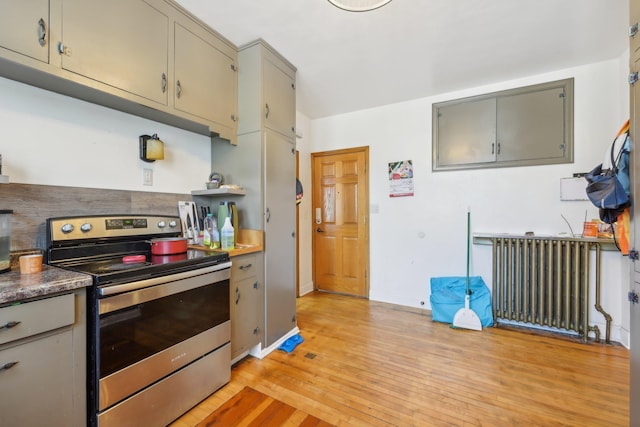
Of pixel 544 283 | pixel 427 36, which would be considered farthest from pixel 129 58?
pixel 544 283

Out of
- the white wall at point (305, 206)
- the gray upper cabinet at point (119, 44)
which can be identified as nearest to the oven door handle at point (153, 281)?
the gray upper cabinet at point (119, 44)

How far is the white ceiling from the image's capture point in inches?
72.1

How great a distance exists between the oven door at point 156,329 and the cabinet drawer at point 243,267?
0.15 metres

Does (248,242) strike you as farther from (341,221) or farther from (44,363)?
Answer: (341,221)

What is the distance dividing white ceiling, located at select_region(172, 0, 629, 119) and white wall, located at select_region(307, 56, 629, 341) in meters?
0.37

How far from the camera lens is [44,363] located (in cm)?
104

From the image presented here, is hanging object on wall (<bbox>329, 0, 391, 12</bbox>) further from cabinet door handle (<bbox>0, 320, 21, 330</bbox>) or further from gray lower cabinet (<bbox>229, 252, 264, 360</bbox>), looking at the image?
cabinet door handle (<bbox>0, 320, 21, 330</bbox>)

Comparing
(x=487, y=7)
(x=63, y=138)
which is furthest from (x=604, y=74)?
(x=63, y=138)

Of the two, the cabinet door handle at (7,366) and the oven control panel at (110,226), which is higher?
the oven control panel at (110,226)

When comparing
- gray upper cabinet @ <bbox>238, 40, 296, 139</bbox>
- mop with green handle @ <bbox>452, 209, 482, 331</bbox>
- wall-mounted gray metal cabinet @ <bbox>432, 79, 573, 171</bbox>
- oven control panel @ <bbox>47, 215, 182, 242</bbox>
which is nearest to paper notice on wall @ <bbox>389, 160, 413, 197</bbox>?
wall-mounted gray metal cabinet @ <bbox>432, 79, 573, 171</bbox>

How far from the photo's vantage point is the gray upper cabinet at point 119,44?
53.2 inches

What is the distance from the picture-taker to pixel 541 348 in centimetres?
231

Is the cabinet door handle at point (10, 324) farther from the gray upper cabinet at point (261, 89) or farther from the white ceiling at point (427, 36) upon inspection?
the white ceiling at point (427, 36)

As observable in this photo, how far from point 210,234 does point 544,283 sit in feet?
10.1
